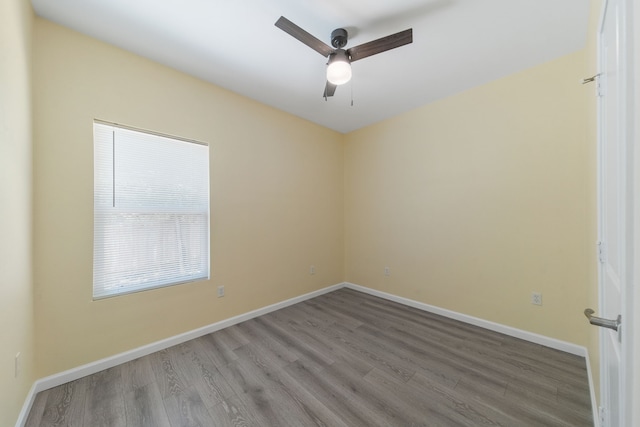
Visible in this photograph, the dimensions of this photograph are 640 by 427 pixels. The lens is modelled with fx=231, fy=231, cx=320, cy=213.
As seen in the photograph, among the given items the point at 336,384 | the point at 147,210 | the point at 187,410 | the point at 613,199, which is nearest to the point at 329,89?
the point at 613,199

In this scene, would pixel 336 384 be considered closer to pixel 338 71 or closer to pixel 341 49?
pixel 338 71

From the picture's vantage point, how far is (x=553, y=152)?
2143 millimetres

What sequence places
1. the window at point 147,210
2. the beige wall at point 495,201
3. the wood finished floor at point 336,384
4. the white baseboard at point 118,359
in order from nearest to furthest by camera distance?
the wood finished floor at point 336,384 < the white baseboard at point 118,359 < the window at point 147,210 < the beige wall at point 495,201

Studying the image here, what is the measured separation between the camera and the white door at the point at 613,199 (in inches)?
25.3

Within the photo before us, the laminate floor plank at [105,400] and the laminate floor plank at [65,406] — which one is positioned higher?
the laminate floor plank at [65,406]

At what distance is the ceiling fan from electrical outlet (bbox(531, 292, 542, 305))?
99.9 inches

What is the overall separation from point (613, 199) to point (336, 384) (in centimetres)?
188

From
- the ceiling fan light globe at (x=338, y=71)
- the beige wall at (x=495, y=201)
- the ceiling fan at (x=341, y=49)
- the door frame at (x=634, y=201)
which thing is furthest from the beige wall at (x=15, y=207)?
the beige wall at (x=495, y=201)

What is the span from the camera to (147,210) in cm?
217

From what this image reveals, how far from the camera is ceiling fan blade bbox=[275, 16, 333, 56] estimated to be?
56.3 inches

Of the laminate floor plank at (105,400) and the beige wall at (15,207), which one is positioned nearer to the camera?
the beige wall at (15,207)

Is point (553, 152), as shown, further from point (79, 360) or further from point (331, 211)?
point (79, 360)

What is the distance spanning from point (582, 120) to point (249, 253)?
3502 mm

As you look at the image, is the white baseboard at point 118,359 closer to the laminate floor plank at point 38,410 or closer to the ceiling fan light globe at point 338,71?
the laminate floor plank at point 38,410
